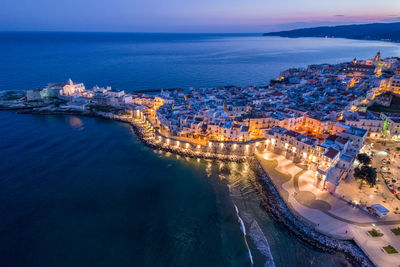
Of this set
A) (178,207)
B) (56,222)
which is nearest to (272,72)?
(178,207)

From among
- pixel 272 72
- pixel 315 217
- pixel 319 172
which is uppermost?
pixel 272 72

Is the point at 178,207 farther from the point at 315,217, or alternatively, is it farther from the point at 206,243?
the point at 315,217

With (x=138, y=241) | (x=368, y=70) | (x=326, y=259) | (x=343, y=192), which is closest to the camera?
(x=326, y=259)

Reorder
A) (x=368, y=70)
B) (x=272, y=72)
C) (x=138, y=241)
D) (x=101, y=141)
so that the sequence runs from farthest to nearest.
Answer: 1. (x=272, y=72)
2. (x=368, y=70)
3. (x=101, y=141)
4. (x=138, y=241)

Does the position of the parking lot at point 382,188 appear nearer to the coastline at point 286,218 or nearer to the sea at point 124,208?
the coastline at point 286,218

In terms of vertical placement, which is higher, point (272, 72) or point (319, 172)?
point (272, 72)

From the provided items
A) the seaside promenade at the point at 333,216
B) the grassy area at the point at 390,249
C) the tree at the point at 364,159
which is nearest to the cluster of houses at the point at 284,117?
the tree at the point at 364,159

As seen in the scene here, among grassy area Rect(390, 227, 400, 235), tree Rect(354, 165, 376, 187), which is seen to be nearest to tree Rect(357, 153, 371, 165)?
tree Rect(354, 165, 376, 187)

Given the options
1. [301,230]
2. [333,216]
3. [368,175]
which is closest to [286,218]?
[301,230]
